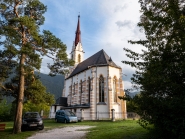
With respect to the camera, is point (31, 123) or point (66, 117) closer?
point (31, 123)

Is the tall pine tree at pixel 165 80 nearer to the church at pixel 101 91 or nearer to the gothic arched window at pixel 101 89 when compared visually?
the church at pixel 101 91

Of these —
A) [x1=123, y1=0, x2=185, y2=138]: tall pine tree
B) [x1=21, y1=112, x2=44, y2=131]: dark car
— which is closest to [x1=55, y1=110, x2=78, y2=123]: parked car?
[x1=21, y1=112, x2=44, y2=131]: dark car

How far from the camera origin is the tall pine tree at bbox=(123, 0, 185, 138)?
473 centimetres

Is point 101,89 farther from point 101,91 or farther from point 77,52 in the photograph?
point 77,52

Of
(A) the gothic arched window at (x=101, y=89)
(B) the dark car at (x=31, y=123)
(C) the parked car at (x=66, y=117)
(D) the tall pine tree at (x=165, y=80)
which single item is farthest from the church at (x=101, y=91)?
(D) the tall pine tree at (x=165, y=80)

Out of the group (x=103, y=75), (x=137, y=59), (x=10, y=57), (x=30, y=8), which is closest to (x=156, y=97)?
(x=137, y=59)

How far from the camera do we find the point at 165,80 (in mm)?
5172

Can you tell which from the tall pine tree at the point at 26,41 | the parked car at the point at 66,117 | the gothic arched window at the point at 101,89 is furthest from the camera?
the gothic arched window at the point at 101,89

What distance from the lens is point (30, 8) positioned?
13.5m

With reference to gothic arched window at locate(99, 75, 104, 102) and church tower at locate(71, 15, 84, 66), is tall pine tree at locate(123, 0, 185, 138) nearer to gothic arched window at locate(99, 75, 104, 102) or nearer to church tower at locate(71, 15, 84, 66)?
gothic arched window at locate(99, 75, 104, 102)

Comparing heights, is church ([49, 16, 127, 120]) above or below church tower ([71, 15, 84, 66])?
below

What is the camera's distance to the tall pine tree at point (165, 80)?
4.73m

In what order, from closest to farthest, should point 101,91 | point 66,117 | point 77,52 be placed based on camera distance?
1. point 66,117
2. point 101,91
3. point 77,52

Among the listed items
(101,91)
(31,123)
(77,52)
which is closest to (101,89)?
(101,91)
